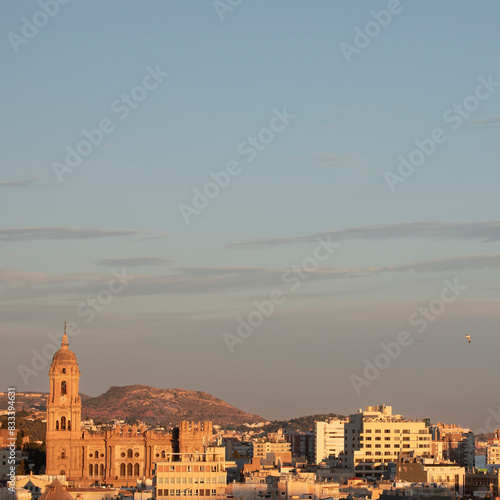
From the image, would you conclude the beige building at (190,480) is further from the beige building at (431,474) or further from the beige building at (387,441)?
the beige building at (387,441)

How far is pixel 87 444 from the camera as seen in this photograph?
19425cm

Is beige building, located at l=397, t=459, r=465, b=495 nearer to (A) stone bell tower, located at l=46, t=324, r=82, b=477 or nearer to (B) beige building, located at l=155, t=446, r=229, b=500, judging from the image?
(B) beige building, located at l=155, t=446, r=229, b=500

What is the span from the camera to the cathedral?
192 m

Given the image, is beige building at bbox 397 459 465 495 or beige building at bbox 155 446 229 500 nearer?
beige building at bbox 155 446 229 500

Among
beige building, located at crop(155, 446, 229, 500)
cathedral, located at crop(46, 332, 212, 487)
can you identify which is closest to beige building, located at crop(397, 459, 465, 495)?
cathedral, located at crop(46, 332, 212, 487)

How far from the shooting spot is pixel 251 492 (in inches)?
4946

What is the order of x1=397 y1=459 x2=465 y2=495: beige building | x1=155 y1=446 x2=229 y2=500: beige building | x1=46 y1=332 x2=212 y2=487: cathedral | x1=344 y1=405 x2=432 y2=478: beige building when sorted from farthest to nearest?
x1=344 y1=405 x2=432 y2=478: beige building, x1=46 y1=332 x2=212 y2=487: cathedral, x1=397 y1=459 x2=465 y2=495: beige building, x1=155 y1=446 x2=229 y2=500: beige building

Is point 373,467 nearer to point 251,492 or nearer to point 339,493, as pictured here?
point 339,493

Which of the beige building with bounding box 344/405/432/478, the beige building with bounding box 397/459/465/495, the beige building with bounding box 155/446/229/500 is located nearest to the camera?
the beige building with bounding box 155/446/229/500

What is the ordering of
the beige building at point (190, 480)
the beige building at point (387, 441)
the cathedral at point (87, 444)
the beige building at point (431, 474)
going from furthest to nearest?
the beige building at point (387, 441) < the cathedral at point (87, 444) < the beige building at point (431, 474) < the beige building at point (190, 480)

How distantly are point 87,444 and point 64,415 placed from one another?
514cm

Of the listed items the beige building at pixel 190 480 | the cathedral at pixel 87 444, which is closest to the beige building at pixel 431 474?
the cathedral at pixel 87 444

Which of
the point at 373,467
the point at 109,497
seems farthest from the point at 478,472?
the point at 109,497

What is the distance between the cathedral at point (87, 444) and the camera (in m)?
192
